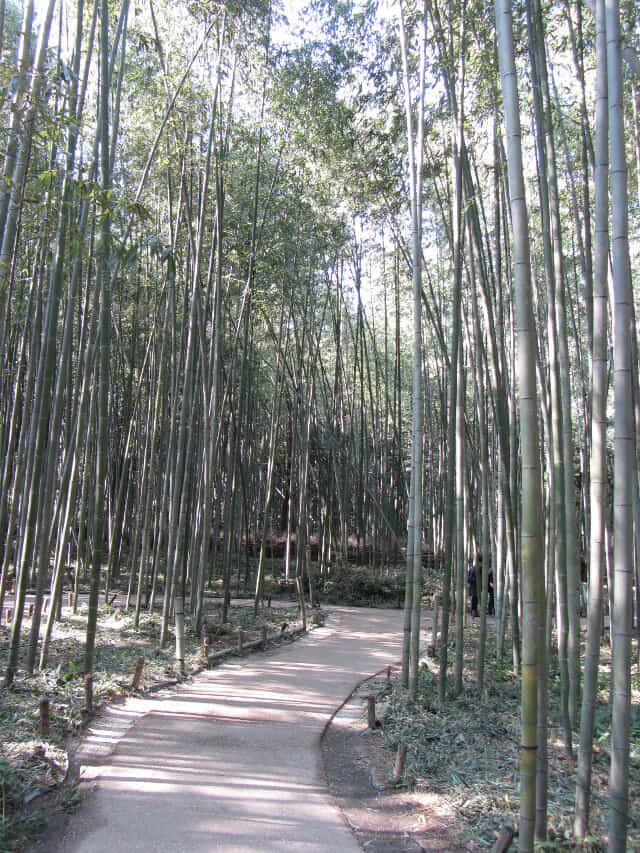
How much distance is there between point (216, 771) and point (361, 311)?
678cm

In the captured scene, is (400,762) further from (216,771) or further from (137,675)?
(137,675)

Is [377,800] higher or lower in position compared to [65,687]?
lower

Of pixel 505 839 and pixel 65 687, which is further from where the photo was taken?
pixel 65 687

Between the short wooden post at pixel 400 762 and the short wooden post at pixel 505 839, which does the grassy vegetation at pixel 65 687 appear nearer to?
the short wooden post at pixel 400 762

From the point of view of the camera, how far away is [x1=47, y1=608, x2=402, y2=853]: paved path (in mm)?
2289

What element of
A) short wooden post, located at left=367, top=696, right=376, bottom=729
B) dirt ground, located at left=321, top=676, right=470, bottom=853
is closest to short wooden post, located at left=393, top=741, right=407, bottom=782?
dirt ground, located at left=321, top=676, right=470, bottom=853

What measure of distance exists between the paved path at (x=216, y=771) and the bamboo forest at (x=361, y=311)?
0.25 metres

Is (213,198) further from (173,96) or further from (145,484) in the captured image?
(145,484)

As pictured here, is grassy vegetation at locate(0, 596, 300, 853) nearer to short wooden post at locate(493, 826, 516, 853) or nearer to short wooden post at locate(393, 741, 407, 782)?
short wooden post at locate(393, 741, 407, 782)

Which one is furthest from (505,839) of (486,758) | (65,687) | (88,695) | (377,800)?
(65,687)

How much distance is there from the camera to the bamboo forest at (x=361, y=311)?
2.01 metres

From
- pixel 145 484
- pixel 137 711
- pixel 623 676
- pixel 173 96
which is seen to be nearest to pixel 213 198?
pixel 173 96

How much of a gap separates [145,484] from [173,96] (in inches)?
134

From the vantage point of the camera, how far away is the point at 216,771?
286 cm
